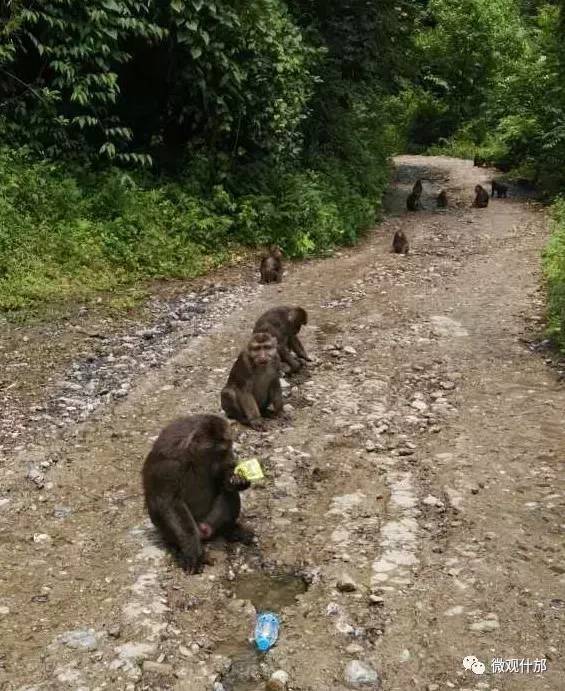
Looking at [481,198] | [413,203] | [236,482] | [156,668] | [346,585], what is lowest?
[481,198]

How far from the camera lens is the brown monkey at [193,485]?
538cm

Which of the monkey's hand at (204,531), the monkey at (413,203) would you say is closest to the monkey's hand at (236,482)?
the monkey's hand at (204,531)

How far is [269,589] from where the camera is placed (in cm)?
529

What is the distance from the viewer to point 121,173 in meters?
14.4

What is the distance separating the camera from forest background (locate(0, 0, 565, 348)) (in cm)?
1275

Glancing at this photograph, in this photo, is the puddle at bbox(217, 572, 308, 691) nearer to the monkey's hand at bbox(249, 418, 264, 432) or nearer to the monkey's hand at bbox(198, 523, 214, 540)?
the monkey's hand at bbox(198, 523, 214, 540)

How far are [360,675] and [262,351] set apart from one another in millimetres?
4032

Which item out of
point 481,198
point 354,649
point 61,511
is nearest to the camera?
point 354,649

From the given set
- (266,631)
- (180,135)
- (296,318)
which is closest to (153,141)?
(180,135)

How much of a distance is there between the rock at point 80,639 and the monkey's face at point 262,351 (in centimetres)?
367

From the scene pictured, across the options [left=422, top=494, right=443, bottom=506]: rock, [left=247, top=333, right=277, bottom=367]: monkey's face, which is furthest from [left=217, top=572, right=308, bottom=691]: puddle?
[left=247, top=333, right=277, bottom=367]: monkey's face

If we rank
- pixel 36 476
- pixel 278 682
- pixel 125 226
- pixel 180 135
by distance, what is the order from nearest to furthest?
pixel 278 682 → pixel 36 476 → pixel 125 226 → pixel 180 135

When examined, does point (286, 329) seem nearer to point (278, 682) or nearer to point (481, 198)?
point (278, 682)

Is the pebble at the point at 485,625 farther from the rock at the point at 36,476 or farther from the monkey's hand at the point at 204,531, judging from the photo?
the rock at the point at 36,476
